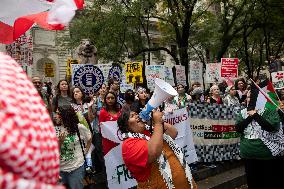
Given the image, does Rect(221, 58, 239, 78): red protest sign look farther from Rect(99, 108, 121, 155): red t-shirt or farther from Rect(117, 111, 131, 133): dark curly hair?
Rect(117, 111, 131, 133): dark curly hair

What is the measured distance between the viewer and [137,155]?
3318 millimetres

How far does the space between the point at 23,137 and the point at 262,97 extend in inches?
191

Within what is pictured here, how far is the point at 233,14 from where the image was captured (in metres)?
22.5

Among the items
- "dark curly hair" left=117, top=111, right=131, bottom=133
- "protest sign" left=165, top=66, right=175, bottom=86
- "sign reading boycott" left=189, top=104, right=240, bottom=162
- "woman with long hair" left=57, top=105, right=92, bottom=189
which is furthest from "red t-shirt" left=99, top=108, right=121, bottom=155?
"protest sign" left=165, top=66, right=175, bottom=86

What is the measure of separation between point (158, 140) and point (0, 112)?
2348 mm

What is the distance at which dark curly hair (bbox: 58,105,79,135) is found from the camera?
203 inches

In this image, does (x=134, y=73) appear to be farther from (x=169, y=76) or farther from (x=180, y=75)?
(x=180, y=75)

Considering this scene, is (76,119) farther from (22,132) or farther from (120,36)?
(120,36)

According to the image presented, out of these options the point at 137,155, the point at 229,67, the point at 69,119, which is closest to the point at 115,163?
the point at 69,119

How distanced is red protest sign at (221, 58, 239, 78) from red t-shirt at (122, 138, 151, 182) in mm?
12885

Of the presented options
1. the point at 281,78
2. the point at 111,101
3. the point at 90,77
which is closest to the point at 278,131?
the point at 111,101

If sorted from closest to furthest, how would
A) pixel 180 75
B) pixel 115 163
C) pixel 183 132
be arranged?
pixel 115 163 < pixel 183 132 < pixel 180 75

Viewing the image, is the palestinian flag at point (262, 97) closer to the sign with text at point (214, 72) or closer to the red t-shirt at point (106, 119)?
the red t-shirt at point (106, 119)

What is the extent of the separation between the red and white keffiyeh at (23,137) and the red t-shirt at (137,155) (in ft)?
7.12
